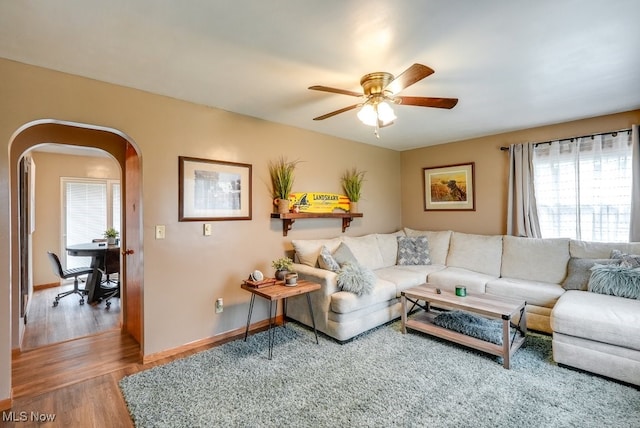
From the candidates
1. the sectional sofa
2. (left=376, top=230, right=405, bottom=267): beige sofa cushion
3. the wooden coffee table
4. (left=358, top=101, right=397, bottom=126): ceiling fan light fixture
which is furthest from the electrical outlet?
(left=376, top=230, right=405, bottom=267): beige sofa cushion

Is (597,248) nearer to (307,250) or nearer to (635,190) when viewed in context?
(635,190)

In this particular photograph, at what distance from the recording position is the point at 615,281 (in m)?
2.78

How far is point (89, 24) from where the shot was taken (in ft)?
5.69

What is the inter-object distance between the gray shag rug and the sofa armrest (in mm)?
539

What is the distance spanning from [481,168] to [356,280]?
9.09ft

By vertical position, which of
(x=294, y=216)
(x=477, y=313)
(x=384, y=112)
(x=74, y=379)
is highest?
(x=384, y=112)

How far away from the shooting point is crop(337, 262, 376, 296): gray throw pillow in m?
3.06

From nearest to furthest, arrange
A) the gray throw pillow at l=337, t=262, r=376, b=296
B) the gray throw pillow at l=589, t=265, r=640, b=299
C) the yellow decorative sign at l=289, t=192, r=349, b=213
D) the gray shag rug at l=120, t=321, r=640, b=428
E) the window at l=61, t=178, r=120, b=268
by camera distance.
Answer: the gray shag rug at l=120, t=321, r=640, b=428 → the gray throw pillow at l=589, t=265, r=640, b=299 → the gray throw pillow at l=337, t=262, r=376, b=296 → the yellow decorative sign at l=289, t=192, r=349, b=213 → the window at l=61, t=178, r=120, b=268

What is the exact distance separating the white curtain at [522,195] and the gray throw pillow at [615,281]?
39.9 inches

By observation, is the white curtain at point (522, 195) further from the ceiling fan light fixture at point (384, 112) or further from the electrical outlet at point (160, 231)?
the electrical outlet at point (160, 231)

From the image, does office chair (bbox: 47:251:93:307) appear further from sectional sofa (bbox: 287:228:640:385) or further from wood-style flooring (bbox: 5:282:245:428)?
sectional sofa (bbox: 287:228:640:385)

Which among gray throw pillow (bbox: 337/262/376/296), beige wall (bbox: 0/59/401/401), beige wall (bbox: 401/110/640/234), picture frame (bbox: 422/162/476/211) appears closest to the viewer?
beige wall (bbox: 0/59/401/401)

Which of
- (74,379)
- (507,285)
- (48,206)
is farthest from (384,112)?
(48,206)

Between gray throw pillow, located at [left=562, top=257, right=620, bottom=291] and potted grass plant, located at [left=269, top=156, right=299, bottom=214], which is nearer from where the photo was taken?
gray throw pillow, located at [left=562, top=257, right=620, bottom=291]
